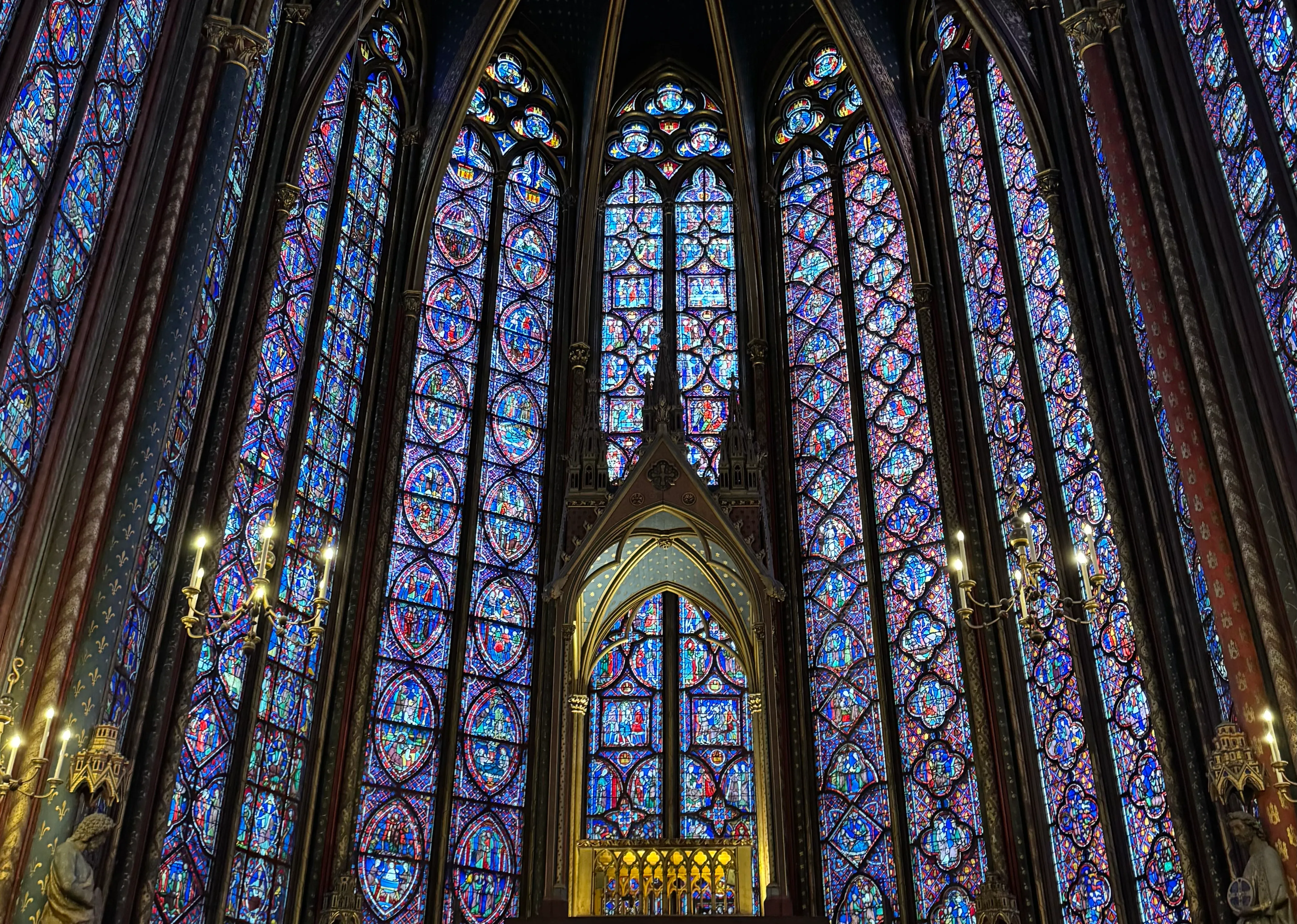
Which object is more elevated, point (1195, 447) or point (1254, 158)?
point (1254, 158)

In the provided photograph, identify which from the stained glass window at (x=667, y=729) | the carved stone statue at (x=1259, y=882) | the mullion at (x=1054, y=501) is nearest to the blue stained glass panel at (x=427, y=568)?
the stained glass window at (x=667, y=729)

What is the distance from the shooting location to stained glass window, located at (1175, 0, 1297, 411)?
9.23m

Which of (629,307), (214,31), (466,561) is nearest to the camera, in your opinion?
(214,31)

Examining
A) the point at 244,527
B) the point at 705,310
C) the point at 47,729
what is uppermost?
the point at 705,310

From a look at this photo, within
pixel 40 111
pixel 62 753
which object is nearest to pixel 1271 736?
pixel 62 753

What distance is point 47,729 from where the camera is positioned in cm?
866

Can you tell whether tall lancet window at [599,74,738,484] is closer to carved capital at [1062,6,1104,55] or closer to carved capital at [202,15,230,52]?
carved capital at [1062,6,1104,55]

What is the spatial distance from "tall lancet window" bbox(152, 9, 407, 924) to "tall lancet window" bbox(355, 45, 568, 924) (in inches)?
33.4

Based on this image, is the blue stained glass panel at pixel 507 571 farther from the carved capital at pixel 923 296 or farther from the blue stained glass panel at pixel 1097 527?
the blue stained glass panel at pixel 1097 527

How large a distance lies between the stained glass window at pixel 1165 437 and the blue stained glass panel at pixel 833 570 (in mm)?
4483

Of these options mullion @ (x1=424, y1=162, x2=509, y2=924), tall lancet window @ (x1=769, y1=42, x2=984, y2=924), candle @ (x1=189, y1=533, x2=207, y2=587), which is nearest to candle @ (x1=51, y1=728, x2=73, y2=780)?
candle @ (x1=189, y1=533, x2=207, y2=587)

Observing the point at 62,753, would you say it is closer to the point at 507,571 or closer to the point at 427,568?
the point at 427,568

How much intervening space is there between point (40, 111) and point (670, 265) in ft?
30.9

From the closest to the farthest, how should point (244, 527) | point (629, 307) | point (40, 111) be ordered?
point (40, 111), point (244, 527), point (629, 307)
